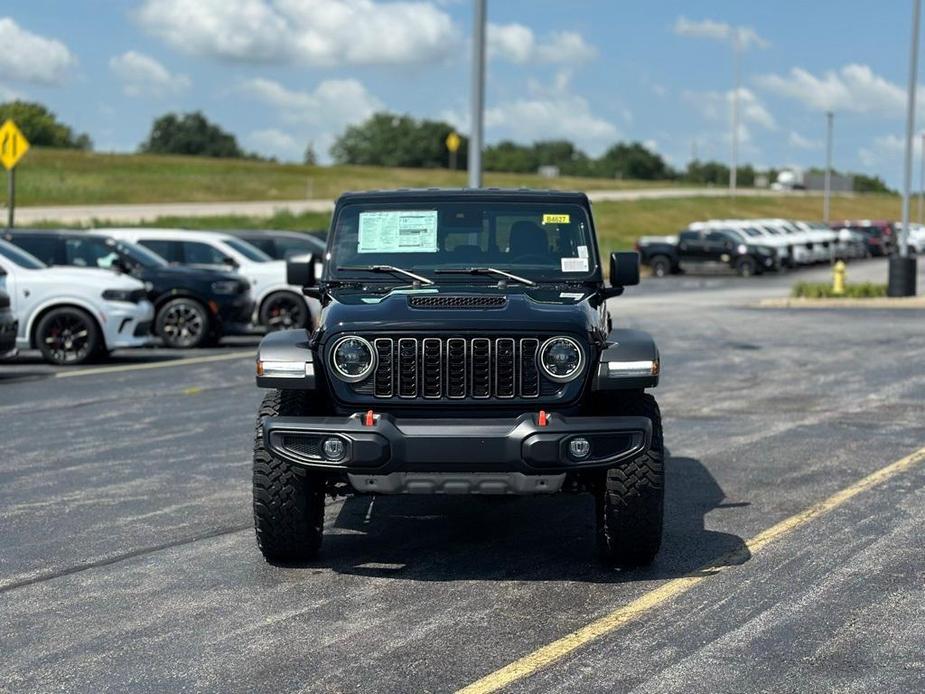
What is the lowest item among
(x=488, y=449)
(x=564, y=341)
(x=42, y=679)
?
(x=42, y=679)

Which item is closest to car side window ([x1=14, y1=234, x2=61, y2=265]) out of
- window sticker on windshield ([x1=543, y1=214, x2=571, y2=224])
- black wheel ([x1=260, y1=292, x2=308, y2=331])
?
black wheel ([x1=260, y1=292, x2=308, y2=331])

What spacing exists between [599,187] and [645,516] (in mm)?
95624

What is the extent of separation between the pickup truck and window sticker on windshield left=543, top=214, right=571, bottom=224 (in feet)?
124

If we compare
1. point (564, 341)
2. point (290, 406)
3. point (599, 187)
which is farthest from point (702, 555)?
point (599, 187)

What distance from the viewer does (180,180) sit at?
264ft

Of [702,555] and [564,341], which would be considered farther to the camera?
[702,555]

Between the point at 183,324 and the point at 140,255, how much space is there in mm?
1125

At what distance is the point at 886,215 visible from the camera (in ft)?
332

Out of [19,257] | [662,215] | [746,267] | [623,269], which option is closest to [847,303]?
[746,267]

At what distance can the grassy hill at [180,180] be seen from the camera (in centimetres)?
7069

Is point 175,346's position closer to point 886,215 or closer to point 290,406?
point 290,406

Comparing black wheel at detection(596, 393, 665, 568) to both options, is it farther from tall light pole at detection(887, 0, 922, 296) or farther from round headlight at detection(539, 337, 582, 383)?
tall light pole at detection(887, 0, 922, 296)

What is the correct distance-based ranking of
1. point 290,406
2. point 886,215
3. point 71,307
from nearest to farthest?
point 290,406 < point 71,307 < point 886,215

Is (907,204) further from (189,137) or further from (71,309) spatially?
(189,137)
